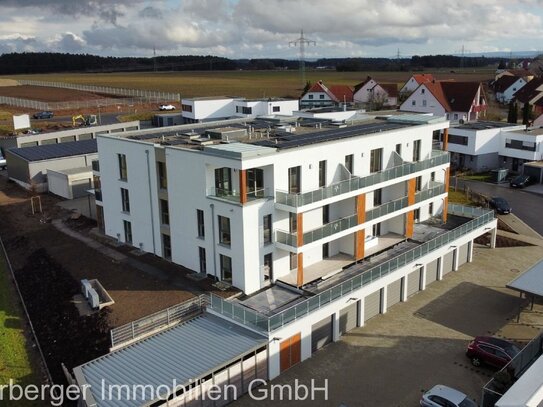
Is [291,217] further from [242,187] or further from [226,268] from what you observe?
[226,268]

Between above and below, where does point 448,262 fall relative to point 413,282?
above

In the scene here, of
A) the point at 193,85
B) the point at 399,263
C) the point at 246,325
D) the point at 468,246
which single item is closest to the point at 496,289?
the point at 468,246

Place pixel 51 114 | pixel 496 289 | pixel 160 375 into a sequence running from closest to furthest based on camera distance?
pixel 160 375
pixel 496 289
pixel 51 114

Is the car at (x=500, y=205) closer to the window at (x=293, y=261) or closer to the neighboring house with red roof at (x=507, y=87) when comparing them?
the window at (x=293, y=261)

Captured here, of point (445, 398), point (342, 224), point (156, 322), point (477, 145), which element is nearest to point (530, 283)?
point (342, 224)

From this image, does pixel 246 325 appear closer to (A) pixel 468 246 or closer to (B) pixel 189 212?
(B) pixel 189 212

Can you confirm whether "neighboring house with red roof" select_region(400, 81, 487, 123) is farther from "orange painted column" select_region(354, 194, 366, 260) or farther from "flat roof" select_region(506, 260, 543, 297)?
"orange painted column" select_region(354, 194, 366, 260)

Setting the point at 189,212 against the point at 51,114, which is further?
the point at 51,114
